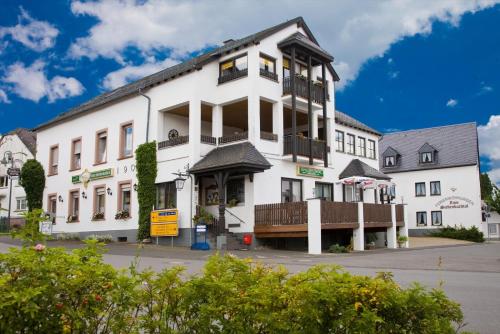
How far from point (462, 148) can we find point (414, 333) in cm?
5288

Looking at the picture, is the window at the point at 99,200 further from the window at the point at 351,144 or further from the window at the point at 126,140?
the window at the point at 351,144

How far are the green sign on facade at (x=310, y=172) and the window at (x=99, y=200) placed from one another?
40.2 feet

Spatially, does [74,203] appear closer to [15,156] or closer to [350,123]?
[350,123]

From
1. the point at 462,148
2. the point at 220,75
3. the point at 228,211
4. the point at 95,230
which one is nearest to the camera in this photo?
the point at 228,211

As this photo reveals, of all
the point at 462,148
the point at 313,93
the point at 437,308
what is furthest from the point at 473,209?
the point at 437,308

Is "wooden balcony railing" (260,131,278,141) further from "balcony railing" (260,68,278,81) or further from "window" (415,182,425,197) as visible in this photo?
"window" (415,182,425,197)

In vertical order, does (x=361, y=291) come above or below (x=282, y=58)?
below

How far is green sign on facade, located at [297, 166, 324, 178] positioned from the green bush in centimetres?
2386

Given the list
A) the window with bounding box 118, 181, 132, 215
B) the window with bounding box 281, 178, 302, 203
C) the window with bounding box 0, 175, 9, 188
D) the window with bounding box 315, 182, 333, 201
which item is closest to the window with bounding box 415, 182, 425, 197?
the window with bounding box 315, 182, 333, 201

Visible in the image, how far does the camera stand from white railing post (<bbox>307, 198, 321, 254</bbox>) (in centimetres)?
2269

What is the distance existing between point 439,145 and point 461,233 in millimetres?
11647

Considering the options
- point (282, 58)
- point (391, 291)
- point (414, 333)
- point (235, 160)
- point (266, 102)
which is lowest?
point (414, 333)

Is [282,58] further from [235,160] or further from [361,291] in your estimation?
[361,291]

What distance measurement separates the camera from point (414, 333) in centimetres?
402
